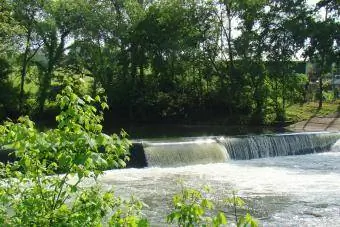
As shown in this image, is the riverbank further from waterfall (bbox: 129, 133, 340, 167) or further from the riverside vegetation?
the riverside vegetation

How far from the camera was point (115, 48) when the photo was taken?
2995cm

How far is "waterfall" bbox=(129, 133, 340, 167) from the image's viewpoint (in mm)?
16500

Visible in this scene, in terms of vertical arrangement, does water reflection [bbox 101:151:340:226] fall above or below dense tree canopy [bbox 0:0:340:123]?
below

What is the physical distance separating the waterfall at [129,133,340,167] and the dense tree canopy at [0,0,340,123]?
26.0 feet

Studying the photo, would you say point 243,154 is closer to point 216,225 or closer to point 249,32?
point 249,32

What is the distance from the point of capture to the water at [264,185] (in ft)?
31.4

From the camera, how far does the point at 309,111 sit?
3162cm

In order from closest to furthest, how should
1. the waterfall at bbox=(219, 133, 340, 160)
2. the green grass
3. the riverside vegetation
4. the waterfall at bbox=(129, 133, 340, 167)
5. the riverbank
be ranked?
the riverside vegetation < the waterfall at bbox=(129, 133, 340, 167) < the waterfall at bbox=(219, 133, 340, 160) < the riverbank < the green grass

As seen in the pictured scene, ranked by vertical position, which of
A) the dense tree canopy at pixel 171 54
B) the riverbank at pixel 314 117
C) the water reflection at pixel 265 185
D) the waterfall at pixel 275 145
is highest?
the dense tree canopy at pixel 171 54

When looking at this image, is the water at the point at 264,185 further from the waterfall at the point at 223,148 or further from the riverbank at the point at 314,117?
the riverbank at the point at 314,117

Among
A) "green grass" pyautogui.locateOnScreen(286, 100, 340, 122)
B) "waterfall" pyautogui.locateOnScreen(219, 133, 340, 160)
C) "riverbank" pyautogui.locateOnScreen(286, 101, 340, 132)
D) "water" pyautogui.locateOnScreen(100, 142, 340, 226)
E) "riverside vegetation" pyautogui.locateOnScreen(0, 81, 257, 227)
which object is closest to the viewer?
"riverside vegetation" pyautogui.locateOnScreen(0, 81, 257, 227)

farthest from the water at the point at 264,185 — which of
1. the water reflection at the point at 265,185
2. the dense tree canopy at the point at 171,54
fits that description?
the dense tree canopy at the point at 171,54

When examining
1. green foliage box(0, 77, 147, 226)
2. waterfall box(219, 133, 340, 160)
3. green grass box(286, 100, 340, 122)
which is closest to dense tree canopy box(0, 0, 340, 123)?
green grass box(286, 100, 340, 122)

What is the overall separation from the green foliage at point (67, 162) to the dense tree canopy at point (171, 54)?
2464cm
